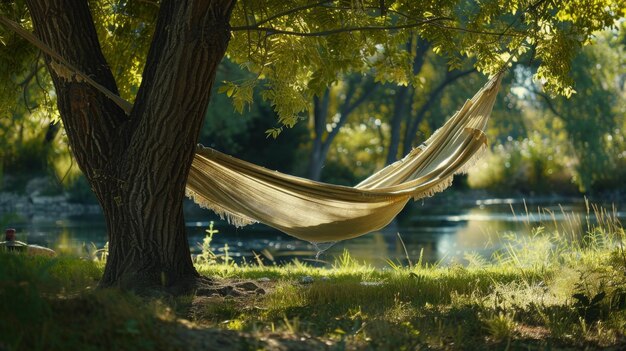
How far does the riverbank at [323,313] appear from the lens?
2.52 m

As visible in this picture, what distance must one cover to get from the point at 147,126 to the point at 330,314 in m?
1.30

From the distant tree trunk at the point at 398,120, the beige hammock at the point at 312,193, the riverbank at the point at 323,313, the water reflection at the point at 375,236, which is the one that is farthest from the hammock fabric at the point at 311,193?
the distant tree trunk at the point at 398,120

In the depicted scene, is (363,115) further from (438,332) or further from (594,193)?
(438,332)

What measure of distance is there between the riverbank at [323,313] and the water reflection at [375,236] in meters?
4.37

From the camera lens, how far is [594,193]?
18.4m

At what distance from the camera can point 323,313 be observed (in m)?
3.64

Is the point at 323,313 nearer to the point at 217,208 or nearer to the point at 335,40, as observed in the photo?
the point at 217,208

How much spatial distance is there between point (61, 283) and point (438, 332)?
1.43 m

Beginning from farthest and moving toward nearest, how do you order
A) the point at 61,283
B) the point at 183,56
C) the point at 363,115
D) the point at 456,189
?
the point at 363,115
the point at 456,189
the point at 183,56
the point at 61,283

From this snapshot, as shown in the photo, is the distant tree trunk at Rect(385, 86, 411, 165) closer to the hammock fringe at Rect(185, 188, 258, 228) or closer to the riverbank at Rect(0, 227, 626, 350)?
the riverbank at Rect(0, 227, 626, 350)


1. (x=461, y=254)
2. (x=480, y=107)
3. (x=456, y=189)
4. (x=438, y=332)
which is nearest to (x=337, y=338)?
(x=438, y=332)

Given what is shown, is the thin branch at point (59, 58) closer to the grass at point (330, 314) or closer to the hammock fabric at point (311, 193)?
the hammock fabric at point (311, 193)

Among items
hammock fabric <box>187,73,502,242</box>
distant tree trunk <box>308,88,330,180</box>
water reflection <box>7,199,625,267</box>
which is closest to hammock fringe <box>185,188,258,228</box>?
hammock fabric <box>187,73,502,242</box>

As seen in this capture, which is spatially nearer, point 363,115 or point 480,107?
point 480,107
